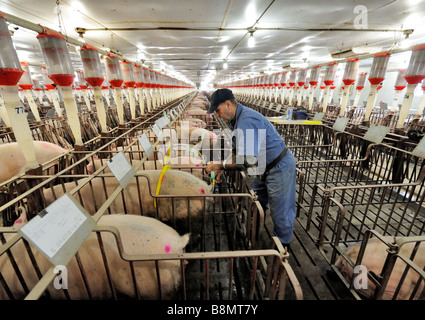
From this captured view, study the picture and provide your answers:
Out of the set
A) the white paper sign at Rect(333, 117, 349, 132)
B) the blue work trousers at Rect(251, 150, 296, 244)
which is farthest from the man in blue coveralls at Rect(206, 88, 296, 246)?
the white paper sign at Rect(333, 117, 349, 132)

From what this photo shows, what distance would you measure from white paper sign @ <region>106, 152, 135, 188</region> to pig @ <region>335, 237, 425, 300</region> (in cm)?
279

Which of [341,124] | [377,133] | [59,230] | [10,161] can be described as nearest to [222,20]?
[341,124]

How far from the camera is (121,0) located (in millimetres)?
3824

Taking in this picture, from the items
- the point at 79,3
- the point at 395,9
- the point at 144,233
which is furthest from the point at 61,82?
the point at 395,9

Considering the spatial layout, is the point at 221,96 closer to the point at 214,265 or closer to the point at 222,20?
the point at 214,265

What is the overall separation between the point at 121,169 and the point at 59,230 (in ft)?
3.97

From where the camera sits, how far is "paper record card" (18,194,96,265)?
108 centimetres

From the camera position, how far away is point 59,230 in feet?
4.09

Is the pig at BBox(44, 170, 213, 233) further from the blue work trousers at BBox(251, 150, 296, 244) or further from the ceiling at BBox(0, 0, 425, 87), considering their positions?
the ceiling at BBox(0, 0, 425, 87)

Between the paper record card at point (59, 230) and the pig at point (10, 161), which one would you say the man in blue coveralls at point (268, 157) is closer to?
the paper record card at point (59, 230)

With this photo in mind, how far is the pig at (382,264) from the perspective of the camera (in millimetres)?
2088

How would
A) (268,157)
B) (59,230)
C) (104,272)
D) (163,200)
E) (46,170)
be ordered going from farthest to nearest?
(46,170)
(163,200)
(268,157)
(104,272)
(59,230)
